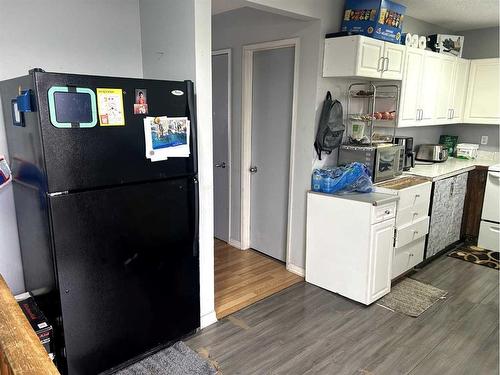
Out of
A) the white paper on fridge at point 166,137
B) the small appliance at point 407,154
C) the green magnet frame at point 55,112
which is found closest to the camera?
the green magnet frame at point 55,112

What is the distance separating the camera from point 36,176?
72.1 inches

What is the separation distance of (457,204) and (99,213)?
3651 mm

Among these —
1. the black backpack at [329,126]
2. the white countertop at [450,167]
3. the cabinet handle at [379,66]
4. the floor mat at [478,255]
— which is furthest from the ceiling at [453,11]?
the floor mat at [478,255]

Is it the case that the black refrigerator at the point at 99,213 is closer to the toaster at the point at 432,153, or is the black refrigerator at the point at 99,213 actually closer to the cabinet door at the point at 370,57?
the cabinet door at the point at 370,57

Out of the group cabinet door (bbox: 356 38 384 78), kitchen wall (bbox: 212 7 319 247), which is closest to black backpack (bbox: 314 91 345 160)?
kitchen wall (bbox: 212 7 319 247)

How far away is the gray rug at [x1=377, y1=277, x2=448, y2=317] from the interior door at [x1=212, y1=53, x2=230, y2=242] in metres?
1.82

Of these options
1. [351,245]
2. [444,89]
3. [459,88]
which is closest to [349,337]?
[351,245]

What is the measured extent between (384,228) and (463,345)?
0.91 metres

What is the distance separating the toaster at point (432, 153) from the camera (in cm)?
434

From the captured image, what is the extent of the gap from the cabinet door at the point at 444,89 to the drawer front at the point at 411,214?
1242mm

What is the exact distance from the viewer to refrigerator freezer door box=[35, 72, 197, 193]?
1.70 metres

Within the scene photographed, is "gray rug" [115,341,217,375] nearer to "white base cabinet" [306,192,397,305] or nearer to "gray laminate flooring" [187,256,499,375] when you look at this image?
"gray laminate flooring" [187,256,499,375]

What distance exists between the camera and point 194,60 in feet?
7.33

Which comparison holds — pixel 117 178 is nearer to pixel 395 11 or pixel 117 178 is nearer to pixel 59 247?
pixel 59 247
